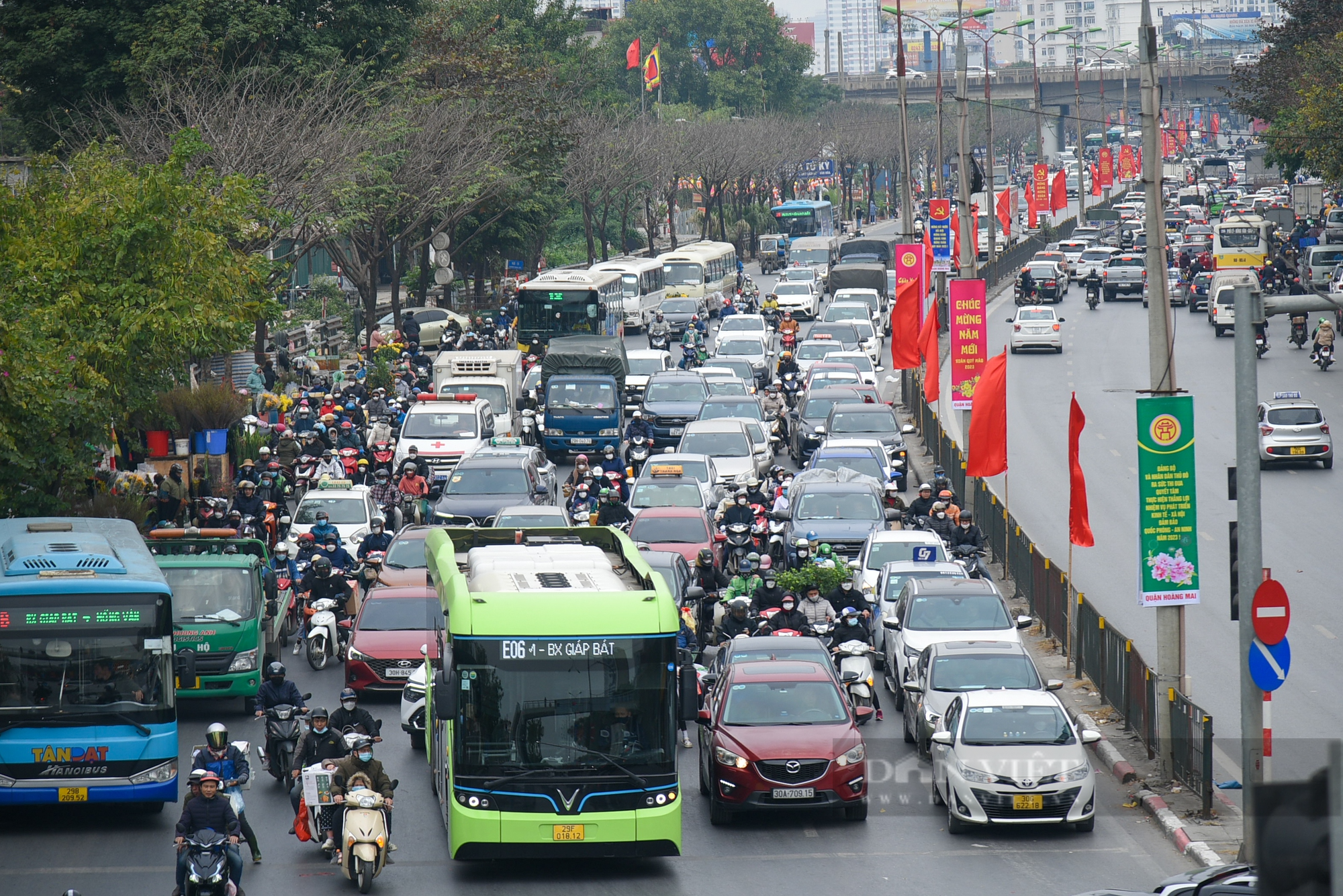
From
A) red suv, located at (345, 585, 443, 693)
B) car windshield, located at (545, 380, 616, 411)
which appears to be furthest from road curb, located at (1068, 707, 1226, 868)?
car windshield, located at (545, 380, 616, 411)

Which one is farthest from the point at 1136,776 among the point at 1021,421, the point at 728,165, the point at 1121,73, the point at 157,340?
the point at 1121,73

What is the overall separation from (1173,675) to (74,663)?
1063 cm

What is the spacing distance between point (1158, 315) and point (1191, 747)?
14.0ft

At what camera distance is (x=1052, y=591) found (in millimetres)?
24125

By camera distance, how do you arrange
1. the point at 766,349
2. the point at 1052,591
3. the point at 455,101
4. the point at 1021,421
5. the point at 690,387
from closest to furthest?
1. the point at 1052,591
2. the point at 690,387
3. the point at 1021,421
4. the point at 766,349
5. the point at 455,101

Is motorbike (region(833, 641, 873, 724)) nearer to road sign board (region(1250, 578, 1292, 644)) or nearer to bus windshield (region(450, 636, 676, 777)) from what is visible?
road sign board (region(1250, 578, 1292, 644))

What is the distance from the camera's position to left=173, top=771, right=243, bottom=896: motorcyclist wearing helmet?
13.5m

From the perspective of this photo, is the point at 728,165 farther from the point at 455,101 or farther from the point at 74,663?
the point at 74,663

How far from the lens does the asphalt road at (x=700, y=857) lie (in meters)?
14.7

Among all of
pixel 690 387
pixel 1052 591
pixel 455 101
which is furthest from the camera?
pixel 455 101

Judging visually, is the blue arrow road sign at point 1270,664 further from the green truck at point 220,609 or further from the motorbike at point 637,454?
the motorbike at point 637,454

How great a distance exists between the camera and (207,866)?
13312 millimetres

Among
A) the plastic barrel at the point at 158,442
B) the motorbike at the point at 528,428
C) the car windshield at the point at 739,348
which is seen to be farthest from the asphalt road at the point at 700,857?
the car windshield at the point at 739,348

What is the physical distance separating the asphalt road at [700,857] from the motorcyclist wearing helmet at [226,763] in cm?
45
